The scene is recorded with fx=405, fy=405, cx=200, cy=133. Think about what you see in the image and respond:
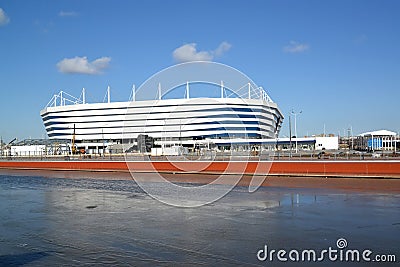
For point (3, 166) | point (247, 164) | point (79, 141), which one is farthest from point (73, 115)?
point (247, 164)

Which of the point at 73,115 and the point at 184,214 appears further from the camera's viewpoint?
the point at 73,115

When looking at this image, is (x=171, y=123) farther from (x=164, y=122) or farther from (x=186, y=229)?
(x=186, y=229)

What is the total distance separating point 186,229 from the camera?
1218 cm

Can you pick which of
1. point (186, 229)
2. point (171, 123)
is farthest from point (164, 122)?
point (186, 229)

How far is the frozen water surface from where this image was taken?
9242mm

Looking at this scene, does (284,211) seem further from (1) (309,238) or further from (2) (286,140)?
(2) (286,140)

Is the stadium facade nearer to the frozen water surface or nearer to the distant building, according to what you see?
the distant building

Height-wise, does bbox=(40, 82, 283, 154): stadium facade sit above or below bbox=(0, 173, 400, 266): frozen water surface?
above

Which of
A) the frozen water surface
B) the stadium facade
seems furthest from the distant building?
the frozen water surface

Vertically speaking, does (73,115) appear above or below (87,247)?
above

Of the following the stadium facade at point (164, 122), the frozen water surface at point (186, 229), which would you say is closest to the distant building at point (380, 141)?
the stadium facade at point (164, 122)

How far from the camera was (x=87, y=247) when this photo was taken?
33.1 feet

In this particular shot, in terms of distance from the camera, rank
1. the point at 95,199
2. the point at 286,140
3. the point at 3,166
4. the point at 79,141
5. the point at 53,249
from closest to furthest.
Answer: the point at 53,249, the point at 95,199, the point at 3,166, the point at 286,140, the point at 79,141

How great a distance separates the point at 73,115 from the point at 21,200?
128725mm
